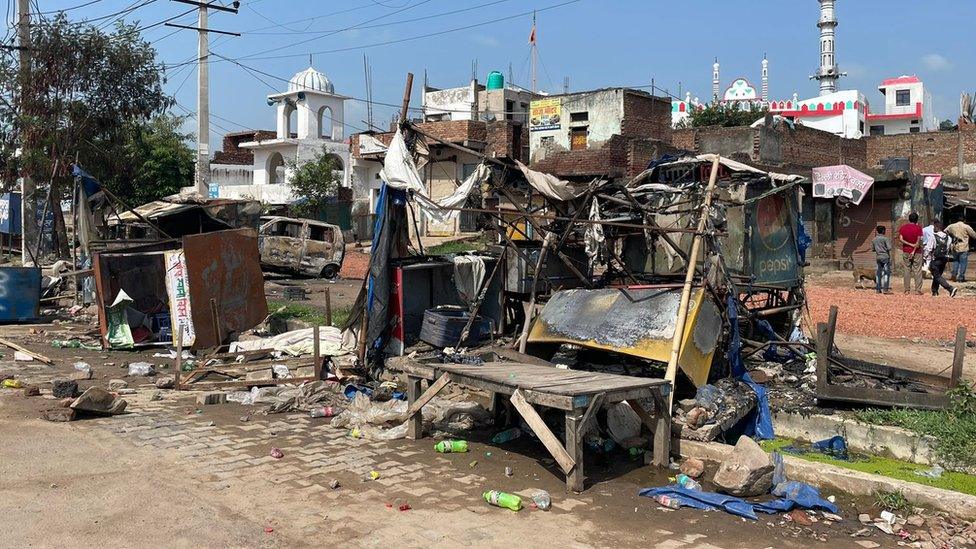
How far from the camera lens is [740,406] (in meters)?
6.85

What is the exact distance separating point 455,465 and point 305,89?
112 feet

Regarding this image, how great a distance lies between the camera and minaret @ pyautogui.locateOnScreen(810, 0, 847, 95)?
67.6 meters

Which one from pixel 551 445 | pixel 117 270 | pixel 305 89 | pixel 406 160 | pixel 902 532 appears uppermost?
pixel 305 89

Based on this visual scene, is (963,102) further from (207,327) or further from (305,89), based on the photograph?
(207,327)

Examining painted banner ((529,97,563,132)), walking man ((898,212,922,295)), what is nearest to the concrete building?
painted banner ((529,97,563,132))

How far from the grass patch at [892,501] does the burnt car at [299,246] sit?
17767 millimetres

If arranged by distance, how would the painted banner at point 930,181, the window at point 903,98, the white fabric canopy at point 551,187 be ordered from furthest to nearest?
the window at point 903,98 → the painted banner at point 930,181 → the white fabric canopy at point 551,187

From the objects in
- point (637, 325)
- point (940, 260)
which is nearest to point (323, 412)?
point (637, 325)

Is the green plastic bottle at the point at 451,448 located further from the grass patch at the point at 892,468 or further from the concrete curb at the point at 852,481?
the grass patch at the point at 892,468

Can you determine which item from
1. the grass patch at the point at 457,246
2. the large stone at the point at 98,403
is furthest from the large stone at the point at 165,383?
the grass patch at the point at 457,246

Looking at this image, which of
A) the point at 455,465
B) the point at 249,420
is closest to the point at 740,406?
the point at 455,465

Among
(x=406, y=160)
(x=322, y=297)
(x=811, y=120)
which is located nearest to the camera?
(x=406, y=160)

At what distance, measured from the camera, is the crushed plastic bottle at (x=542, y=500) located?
5.12 metres

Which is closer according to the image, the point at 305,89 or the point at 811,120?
the point at 305,89
